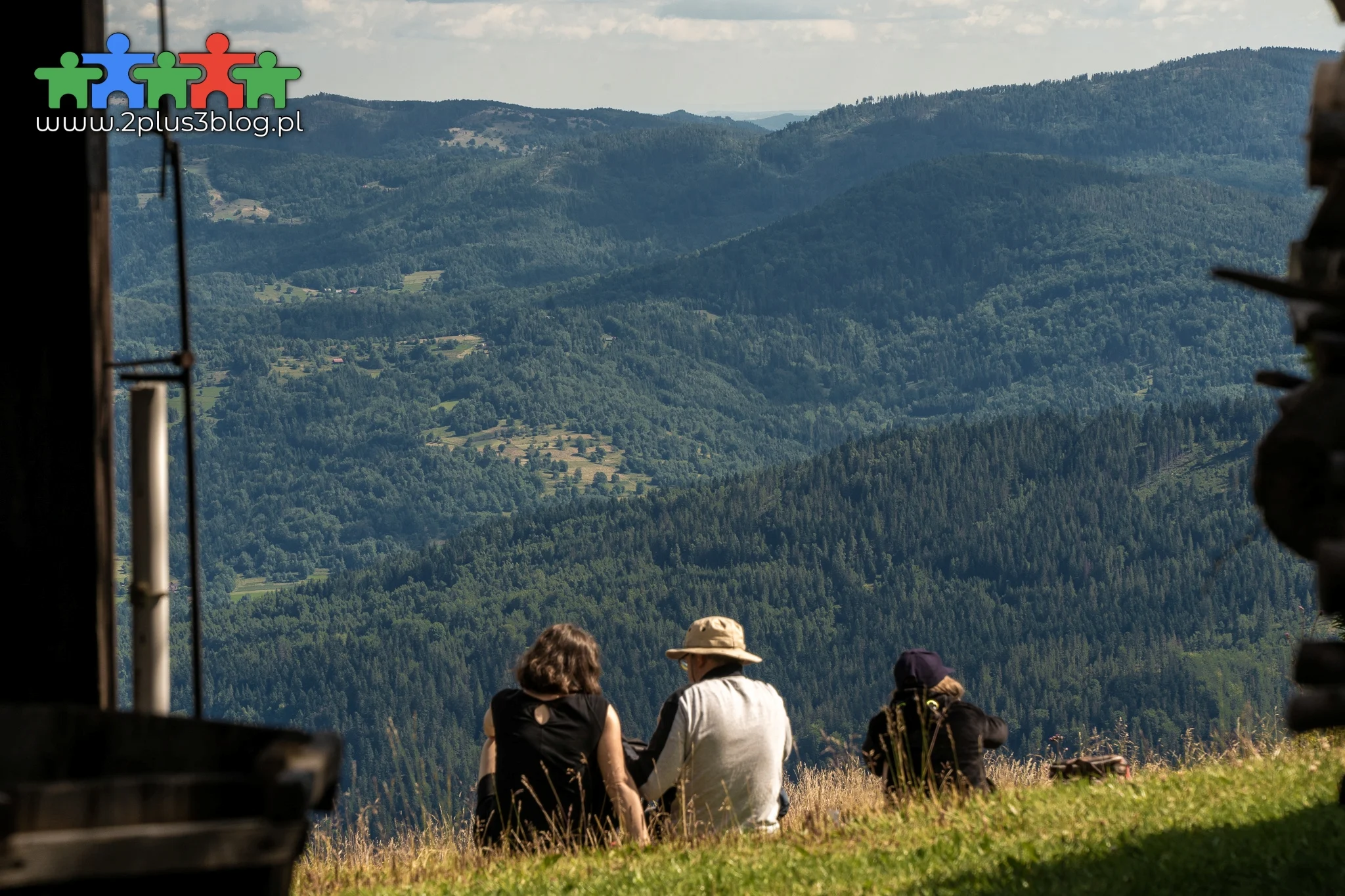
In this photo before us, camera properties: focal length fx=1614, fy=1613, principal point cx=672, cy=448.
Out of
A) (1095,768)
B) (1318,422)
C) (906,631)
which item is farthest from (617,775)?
(906,631)

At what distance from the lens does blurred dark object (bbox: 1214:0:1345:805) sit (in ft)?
10.9

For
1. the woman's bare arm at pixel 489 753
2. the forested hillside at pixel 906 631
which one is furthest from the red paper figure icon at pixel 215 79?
the forested hillside at pixel 906 631

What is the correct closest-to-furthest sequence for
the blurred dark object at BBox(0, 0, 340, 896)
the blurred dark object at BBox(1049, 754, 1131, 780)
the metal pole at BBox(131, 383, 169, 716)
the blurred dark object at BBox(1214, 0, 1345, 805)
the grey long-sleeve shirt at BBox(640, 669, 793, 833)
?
the blurred dark object at BBox(0, 0, 340, 896) < the blurred dark object at BBox(1214, 0, 1345, 805) < the metal pole at BBox(131, 383, 169, 716) < the grey long-sleeve shirt at BBox(640, 669, 793, 833) < the blurred dark object at BBox(1049, 754, 1131, 780)

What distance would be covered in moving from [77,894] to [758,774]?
4.64 meters

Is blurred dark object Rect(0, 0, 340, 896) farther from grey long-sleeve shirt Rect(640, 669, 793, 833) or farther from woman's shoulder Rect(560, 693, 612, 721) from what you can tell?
grey long-sleeve shirt Rect(640, 669, 793, 833)

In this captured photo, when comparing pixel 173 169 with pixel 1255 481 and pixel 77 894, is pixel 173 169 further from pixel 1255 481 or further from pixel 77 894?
pixel 1255 481

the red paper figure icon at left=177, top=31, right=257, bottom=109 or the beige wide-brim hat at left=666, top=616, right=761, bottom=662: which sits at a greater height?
the red paper figure icon at left=177, top=31, right=257, bottom=109

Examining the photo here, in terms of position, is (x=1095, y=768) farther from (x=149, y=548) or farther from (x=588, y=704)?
(x=149, y=548)

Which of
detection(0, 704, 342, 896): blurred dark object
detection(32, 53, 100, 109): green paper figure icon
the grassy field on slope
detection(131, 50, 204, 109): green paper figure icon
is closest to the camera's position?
detection(0, 704, 342, 896): blurred dark object

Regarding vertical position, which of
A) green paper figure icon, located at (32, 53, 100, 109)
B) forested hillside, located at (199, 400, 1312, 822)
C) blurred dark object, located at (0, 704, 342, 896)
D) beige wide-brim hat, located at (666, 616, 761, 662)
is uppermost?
green paper figure icon, located at (32, 53, 100, 109)

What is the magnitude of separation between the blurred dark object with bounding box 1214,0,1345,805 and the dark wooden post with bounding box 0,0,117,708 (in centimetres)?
242

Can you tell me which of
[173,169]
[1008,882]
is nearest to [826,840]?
[1008,882]

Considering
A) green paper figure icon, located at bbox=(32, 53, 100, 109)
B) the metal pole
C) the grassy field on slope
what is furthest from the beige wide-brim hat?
green paper figure icon, located at bbox=(32, 53, 100, 109)

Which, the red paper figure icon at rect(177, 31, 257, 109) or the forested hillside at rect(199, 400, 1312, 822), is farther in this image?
the forested hillside at rect(199, 400, 1312, 822)
